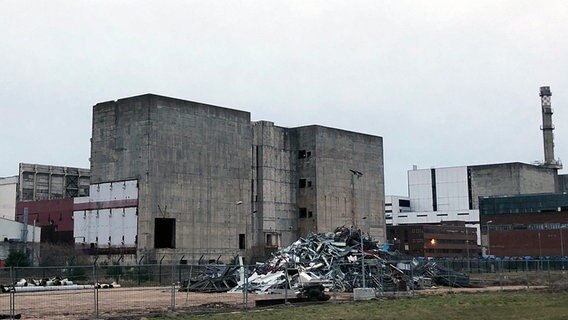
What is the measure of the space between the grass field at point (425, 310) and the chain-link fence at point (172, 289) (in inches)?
116

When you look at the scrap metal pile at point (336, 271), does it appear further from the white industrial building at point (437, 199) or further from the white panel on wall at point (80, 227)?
the white industrial building at point (437, 199)

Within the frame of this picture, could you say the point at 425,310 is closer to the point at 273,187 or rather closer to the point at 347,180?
the point at 273,187

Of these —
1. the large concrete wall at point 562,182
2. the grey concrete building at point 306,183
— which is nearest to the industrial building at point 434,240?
the grey concrete building at point 306,183

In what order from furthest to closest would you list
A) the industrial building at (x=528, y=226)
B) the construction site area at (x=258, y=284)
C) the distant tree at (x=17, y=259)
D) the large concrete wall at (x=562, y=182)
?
the large concrete wall at (x=562, y=182) < the industrial building at (x=528, y=226) < the distant tree at (x=17, y=259) < the construction site area at (x=258, y=284)

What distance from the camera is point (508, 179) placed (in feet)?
541

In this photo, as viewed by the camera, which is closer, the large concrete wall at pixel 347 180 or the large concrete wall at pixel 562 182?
the large concrete wall at pixel 347 180

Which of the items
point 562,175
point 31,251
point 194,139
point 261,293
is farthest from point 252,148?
point 562,175

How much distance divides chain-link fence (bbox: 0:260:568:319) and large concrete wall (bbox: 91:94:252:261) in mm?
20141

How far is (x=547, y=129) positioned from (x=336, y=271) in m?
134

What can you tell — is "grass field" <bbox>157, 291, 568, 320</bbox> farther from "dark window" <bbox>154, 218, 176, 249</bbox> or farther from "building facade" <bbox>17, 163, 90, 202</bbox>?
"building facade" <bbox>17, 163, 90, 202</bbox>

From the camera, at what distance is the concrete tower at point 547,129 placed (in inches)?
6590

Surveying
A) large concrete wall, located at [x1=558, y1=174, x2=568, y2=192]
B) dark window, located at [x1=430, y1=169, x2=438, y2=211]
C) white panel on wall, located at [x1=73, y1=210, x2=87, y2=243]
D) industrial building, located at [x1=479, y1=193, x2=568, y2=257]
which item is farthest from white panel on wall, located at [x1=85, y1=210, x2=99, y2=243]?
large concrete wall, located at [x1=558, y1=174, x2=568, y2=192]

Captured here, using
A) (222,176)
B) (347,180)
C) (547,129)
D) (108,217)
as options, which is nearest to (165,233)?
(108,217)

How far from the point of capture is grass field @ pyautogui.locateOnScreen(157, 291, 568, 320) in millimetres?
27203
